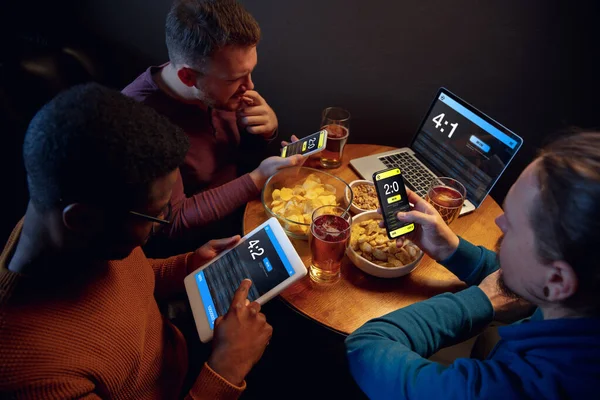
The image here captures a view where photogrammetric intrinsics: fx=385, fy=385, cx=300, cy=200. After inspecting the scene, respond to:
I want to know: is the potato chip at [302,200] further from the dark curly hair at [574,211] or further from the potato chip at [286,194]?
the dark curly hair at [574,211]

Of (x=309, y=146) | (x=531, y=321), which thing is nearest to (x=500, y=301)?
(x=531, y=321)

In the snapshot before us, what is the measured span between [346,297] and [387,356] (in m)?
0.25

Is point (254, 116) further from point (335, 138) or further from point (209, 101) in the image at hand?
point (335, 138)

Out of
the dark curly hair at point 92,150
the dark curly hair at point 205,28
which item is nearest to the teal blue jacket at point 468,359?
the dark curly hair at point 92,150

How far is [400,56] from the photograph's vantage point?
180cm

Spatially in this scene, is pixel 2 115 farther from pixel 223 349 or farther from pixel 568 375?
pixel 568 375

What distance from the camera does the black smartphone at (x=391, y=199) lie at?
1057 mm

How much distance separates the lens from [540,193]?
0.72 meters

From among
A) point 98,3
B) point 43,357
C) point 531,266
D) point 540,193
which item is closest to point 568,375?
point 531,266

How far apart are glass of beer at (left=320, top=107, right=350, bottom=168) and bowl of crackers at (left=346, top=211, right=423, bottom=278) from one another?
1.45ft

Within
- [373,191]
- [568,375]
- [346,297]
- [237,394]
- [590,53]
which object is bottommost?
[237,394]

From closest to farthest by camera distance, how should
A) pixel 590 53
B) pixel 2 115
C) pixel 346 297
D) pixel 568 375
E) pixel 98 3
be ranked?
pixel 568 375
pixel 346 297
pixel 2 115
pixel 590 53
pixel 98 3

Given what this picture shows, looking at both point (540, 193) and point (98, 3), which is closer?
point (540, 193)

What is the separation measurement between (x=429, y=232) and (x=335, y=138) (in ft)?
1.85
